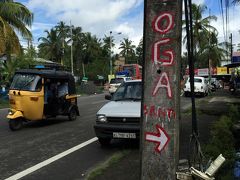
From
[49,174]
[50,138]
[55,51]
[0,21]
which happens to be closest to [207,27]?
[0,21]

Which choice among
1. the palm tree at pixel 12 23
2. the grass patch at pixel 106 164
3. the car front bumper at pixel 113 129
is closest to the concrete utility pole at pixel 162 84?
the grass patch at pixel 106 164

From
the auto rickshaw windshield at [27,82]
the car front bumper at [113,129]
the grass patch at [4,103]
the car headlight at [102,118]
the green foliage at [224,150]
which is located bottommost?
the grass patch at [4,103]

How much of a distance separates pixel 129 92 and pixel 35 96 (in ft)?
14.0

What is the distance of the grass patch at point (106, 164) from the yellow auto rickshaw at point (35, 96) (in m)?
5.50

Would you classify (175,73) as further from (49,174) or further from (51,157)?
(51,157)

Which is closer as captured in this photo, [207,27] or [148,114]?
[148,114]

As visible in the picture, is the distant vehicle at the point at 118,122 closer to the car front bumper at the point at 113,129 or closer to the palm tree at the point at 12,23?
Answer: the car front bumper at the point at 113,129

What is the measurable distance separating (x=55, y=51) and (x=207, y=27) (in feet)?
125

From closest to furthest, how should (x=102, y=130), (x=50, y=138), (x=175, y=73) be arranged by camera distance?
(x=175, y=73) → (x=102, y=130) → (x=50, y=138)

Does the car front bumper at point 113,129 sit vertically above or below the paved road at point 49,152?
above

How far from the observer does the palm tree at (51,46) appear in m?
81.9

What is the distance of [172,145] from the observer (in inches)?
169

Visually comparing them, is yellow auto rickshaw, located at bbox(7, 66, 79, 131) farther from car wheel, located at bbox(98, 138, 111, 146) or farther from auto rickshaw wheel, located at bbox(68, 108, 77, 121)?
car wheel, located at bbox(98, 138, 111, 146)

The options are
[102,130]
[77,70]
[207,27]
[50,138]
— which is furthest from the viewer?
[77,70]
